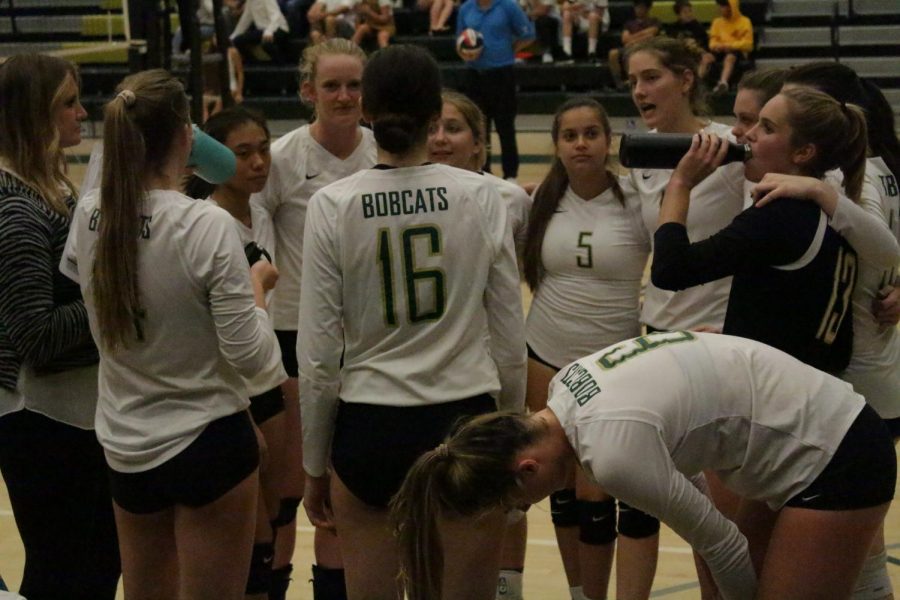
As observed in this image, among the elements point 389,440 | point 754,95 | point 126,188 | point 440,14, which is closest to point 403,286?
point 389,440

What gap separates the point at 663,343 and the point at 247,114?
143cm

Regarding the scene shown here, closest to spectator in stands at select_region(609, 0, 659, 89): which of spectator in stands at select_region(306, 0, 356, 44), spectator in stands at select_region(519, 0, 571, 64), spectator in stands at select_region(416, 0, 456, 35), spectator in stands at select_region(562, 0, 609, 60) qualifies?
spectator in stands at select_region(562, 0, 609, 60)

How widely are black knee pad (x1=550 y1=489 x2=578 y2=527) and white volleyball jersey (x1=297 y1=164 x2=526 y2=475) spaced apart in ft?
3.20

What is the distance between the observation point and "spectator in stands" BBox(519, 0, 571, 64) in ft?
44.3

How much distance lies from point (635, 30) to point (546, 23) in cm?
121

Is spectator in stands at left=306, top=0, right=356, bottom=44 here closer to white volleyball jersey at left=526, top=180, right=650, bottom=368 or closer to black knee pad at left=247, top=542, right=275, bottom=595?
white volleyball jersey at left=526, top=180, right=650, bottom=368

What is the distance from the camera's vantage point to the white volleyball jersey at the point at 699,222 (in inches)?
125

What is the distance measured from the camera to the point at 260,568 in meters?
3.16

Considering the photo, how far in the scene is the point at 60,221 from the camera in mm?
2691

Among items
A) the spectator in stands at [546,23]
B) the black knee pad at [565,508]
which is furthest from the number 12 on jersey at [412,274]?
the spectator in stands at [546,23]

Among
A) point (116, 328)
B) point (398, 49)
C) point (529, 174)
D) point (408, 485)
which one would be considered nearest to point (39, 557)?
point (116, 328)

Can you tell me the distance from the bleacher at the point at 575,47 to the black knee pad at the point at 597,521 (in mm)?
9969

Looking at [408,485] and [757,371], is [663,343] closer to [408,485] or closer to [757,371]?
[757,371]

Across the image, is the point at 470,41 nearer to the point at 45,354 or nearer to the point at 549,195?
the point at 549,195
